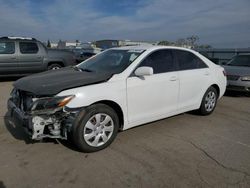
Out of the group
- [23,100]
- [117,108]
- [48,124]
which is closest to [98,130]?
[117,108]

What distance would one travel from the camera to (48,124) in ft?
10.3

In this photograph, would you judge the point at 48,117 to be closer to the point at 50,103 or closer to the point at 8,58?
the point at 50,103

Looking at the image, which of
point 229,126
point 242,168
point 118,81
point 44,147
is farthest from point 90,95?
point 229,126

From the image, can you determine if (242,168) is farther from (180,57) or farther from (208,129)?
(180,57)

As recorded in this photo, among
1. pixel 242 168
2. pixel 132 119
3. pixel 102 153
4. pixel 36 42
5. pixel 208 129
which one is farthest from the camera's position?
pixel 36 42

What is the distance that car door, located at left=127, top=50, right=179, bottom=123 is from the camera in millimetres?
3708

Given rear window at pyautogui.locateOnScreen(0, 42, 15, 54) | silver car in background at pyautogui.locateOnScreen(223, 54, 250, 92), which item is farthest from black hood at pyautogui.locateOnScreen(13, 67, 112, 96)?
rear window at pyautogui.locateOnScreen(0, 42, 15, 54)

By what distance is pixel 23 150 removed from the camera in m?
3.42

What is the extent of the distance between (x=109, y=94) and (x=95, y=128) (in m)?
0.53

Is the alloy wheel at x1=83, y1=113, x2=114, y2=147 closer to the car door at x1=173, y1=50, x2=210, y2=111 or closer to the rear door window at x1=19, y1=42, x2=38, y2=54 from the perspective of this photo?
the car door at x1=173, y1=50, x2=210, y2=111

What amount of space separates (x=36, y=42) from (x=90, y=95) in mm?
7325

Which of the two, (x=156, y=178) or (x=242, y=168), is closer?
(x=156, y=178)

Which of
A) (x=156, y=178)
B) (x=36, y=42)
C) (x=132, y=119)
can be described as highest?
(x=36, y=42)

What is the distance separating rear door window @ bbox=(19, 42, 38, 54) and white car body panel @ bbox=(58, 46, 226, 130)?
664 cm
